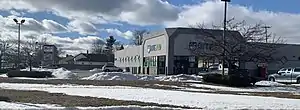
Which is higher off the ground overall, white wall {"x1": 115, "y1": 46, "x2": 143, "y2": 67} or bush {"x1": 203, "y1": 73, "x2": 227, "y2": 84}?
white wall {"x1": 115, "y1": 46, "x2": 143, "y2": 67}

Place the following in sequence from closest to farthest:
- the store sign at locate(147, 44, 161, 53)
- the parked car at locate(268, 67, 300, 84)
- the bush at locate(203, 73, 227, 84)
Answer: the bush at locate(203, 73, 227, 84)
the parked car at locate(268, 67, 300, 84)
the store sign at locate(147, 44, 161, 53)

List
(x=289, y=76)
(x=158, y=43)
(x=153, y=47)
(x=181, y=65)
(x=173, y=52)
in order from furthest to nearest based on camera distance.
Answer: (x=153, y=47) → (x=158, y=43) → (x=181, y=65) → (x=173, y=52) → (x=289, y=76)

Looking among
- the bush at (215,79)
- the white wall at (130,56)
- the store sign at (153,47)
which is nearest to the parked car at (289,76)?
the bush at (215,79)

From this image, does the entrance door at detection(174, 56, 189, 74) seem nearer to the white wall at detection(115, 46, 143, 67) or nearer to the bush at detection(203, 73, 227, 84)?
the white wall at detection(115, 46, 143, 67)

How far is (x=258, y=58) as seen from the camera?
124ft

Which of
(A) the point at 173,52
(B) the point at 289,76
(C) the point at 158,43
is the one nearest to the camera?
(B) the point at 289,76

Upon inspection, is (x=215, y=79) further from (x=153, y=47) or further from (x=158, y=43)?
(x=153, y=47)

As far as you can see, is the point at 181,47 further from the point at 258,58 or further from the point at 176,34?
the point at 258,58

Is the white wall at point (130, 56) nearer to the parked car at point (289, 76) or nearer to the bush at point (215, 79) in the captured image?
the parked car at point (289, 76)

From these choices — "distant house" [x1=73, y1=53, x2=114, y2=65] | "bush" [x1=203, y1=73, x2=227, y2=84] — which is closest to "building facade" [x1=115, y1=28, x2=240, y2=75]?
"bush" [x1=203, y1=73, x2=227, y2=84]

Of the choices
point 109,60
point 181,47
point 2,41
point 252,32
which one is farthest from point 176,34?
point 109,60

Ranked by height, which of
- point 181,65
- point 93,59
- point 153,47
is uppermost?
point 153,47

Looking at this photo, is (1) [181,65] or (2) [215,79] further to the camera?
(1) [181,65]

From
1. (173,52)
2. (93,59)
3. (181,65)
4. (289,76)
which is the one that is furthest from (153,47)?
(93,59)
